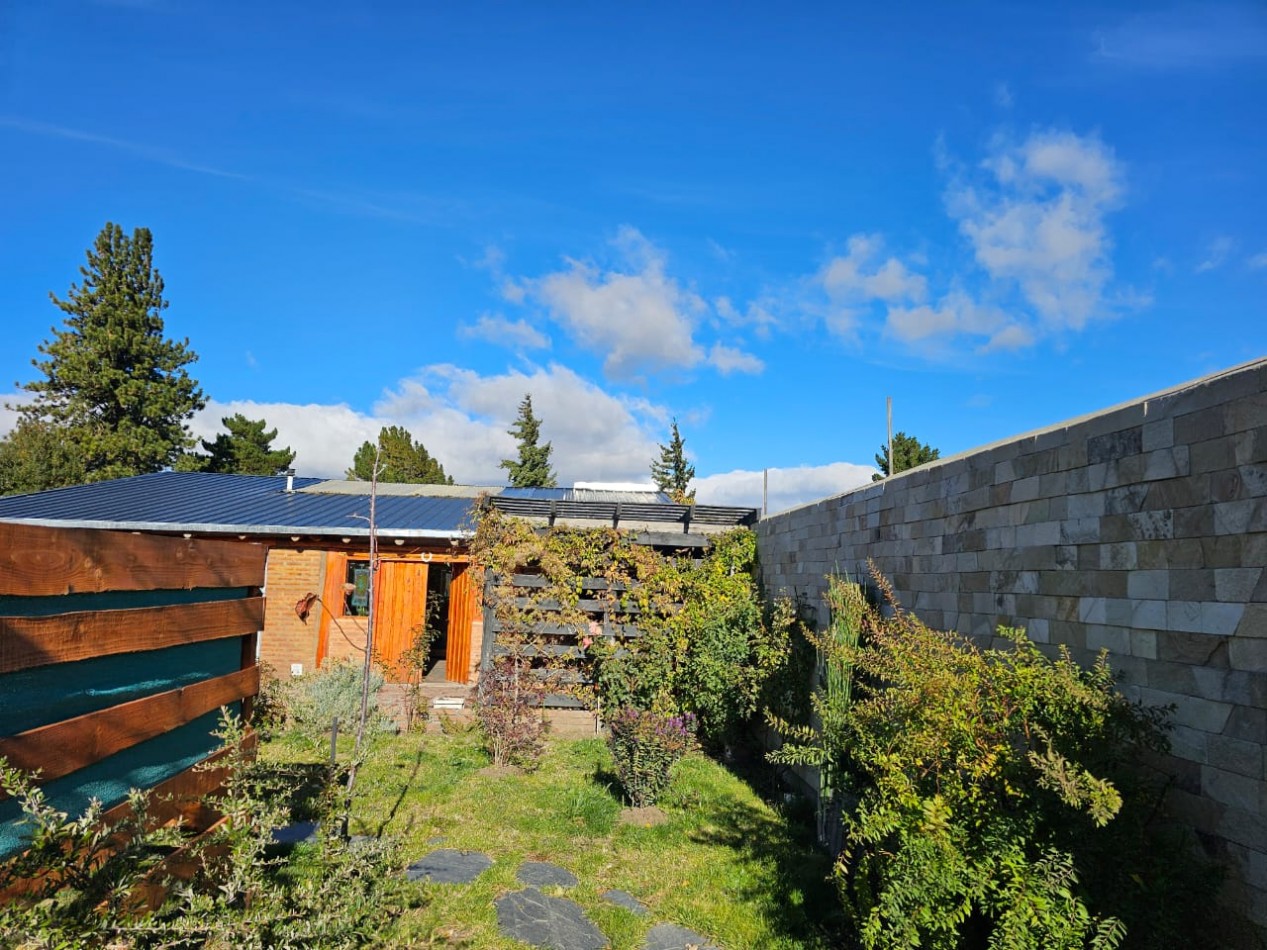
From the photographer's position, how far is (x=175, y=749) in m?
2.51

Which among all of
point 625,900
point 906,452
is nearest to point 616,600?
point 625,900

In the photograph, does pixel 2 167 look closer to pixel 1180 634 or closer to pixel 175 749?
pixel 175 749

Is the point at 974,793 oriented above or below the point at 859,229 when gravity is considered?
below

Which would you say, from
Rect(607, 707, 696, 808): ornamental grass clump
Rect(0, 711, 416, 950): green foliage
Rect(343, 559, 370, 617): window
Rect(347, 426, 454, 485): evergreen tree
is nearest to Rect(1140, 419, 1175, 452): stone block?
Rect(0, 711, 416, 950): green foliage

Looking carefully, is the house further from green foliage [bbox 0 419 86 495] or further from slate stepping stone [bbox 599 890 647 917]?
green foliage [bbox 0 419 86 495]

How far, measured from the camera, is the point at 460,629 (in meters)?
11.0

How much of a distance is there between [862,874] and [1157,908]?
1272mm

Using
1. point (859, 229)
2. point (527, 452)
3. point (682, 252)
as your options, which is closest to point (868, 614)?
point (859, 229)

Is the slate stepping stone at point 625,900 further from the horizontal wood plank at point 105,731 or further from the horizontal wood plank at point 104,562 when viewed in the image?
the horizontal wood plank at point 104,562

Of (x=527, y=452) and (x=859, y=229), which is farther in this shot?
(x=527, y=452)

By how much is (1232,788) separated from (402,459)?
35.6 meters

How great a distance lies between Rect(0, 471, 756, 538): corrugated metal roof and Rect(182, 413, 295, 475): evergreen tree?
13424mm

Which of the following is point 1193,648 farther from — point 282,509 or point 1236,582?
point 282,509

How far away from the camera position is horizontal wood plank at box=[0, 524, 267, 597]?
162cm
